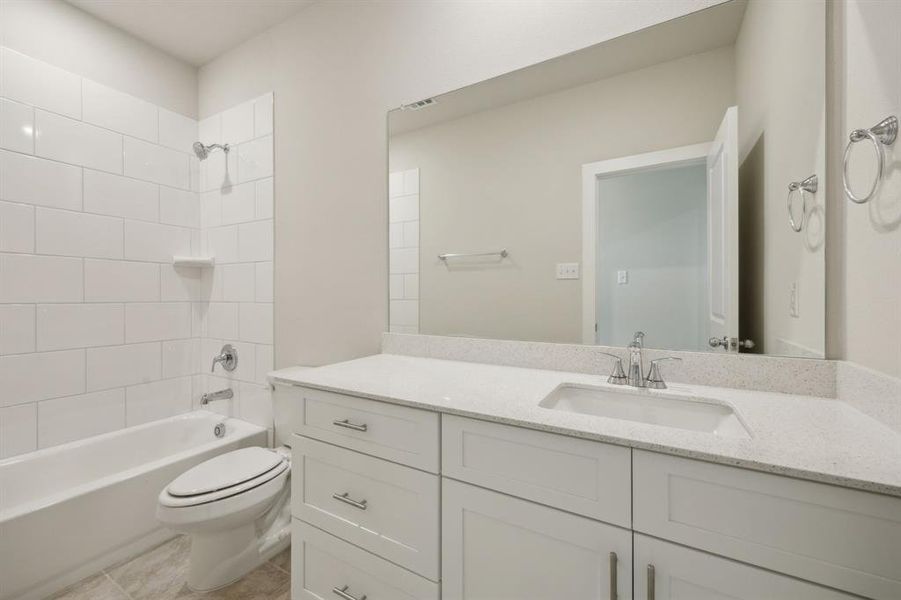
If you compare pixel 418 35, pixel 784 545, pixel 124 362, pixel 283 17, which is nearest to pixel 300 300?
pixel 124 362

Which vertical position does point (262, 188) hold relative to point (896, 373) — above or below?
above

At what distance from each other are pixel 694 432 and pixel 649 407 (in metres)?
0.32

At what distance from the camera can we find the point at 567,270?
52.5 inches

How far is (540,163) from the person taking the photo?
1.38 metres

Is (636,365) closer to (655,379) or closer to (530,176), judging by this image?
(655,379)

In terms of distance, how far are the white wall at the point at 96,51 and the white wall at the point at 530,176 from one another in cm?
168

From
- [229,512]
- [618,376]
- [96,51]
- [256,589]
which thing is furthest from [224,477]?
[96,51]

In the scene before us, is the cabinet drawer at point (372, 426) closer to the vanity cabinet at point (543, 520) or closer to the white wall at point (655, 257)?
the vanity cabinet at point (543, 520)

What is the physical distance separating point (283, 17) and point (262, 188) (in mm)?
895

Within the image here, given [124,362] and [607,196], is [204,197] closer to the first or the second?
[124,362]

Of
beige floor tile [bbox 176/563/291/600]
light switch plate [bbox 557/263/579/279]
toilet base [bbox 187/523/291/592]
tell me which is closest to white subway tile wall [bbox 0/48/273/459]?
toilet base [bbox 187/523/291/592]

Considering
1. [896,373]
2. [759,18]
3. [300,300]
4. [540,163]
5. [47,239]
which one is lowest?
[896,373]

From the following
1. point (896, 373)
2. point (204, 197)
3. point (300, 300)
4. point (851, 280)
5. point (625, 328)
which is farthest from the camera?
point (204, 197)

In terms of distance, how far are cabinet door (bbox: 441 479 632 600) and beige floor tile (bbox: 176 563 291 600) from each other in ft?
3.25
